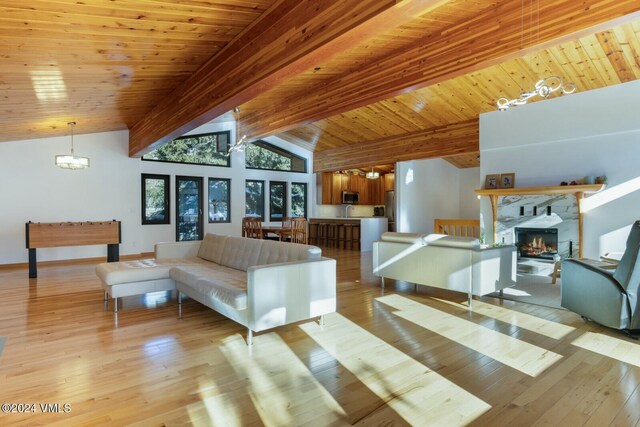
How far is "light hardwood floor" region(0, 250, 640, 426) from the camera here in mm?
2121

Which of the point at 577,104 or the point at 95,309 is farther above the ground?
the point at 577,104

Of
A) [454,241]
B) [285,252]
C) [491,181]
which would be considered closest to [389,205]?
[491,181]

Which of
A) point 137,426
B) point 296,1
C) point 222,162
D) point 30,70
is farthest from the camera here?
point 222,162

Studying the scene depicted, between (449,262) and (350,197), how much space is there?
7.35 m

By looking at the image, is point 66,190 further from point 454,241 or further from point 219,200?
point 454,241

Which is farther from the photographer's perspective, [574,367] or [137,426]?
[574,367]

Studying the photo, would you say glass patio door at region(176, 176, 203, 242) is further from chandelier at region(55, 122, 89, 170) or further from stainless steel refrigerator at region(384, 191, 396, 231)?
stainless steel refrigerator at region(384, 191, 396, 231)

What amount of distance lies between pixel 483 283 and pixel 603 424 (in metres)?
2.41

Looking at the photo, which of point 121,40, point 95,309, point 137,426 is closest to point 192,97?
point 121,40

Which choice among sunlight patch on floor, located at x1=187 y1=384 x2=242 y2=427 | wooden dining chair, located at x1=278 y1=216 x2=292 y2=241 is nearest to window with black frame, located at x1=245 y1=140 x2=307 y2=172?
wooden dining chair, located at x1=278 y1=216 x2=292 y2=241

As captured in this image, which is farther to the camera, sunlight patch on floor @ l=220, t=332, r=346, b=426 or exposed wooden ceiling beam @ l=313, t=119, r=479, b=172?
exposed wooden ceiling beam @ l=313, t=119, r=479, b=172

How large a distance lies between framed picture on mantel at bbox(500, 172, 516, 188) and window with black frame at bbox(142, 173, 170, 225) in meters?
7.87

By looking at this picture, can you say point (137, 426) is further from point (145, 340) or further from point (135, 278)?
point (135, 278)

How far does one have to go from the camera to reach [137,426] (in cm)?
199
